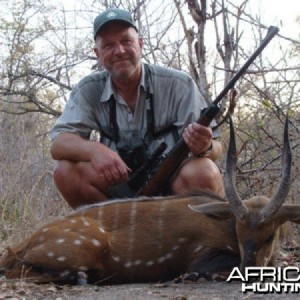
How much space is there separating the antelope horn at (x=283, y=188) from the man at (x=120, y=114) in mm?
1064

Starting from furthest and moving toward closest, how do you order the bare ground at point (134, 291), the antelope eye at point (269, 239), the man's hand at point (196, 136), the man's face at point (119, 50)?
the man's face at point (119, 50) < the man's hand at point (196, 136) < the antelope eye at point (269, 239) < the bare ground at point (134, 291)

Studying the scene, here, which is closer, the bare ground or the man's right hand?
the bare ground

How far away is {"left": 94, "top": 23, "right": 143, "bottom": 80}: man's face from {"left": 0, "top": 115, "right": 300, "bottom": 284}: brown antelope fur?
1.12 meters

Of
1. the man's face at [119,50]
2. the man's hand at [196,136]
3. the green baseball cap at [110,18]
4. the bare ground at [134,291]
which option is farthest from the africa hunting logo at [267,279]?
the green baseball cap at [110,18]

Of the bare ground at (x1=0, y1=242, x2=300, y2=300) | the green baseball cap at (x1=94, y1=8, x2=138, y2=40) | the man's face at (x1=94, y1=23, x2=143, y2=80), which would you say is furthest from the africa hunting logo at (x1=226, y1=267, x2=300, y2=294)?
the green baseball cap at (x1=94, y1=8, x2=138, y2=40)

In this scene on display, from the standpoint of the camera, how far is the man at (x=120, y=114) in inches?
199

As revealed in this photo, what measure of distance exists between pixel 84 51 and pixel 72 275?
5.99 metres

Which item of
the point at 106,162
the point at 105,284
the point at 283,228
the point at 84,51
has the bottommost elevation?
the point at 105,284

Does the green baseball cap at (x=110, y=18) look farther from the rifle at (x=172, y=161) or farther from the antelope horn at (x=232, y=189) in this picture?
the antelope horn at (x=232, y=189)

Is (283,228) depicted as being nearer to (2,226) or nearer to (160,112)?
(160,112)

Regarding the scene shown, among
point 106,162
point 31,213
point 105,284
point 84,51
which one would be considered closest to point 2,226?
point 31,213

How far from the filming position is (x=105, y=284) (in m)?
4.20

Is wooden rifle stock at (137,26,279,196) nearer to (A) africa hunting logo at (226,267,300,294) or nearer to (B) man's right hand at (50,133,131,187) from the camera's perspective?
(B) man's right hand at (50,133,131,187)

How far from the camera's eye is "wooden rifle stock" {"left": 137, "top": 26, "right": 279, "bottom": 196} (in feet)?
15.4
